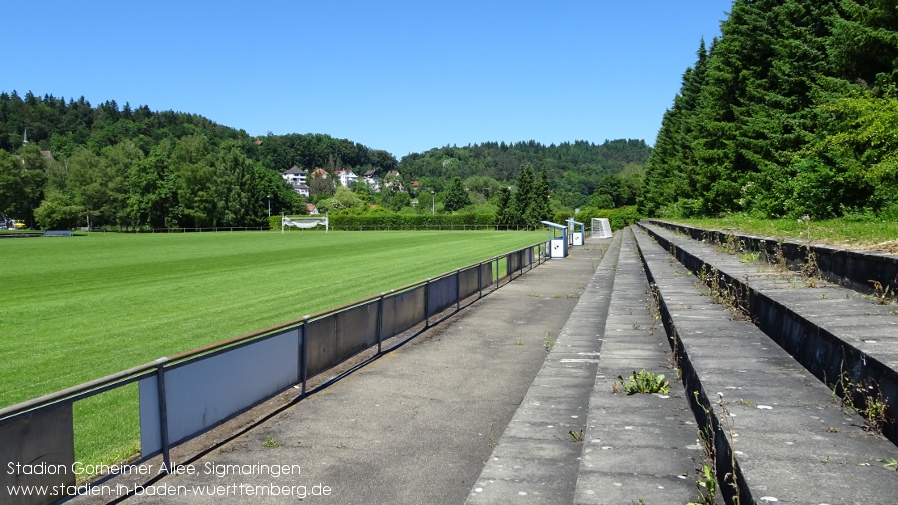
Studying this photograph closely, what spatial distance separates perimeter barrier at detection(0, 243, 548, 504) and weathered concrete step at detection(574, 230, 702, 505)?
3662mm

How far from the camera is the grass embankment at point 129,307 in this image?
9844mm

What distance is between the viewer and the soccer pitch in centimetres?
1234

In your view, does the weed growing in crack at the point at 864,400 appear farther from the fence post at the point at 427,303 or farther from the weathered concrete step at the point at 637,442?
the fence post at the point at 427,303

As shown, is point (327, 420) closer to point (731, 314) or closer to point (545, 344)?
point (731, 314)

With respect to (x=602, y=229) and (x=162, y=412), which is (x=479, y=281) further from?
(x=602, y=229)

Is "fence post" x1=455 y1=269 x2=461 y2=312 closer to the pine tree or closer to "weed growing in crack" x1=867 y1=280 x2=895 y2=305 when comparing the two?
"weed growing in crack" x1=867 y1=280 x2=895 y2=305

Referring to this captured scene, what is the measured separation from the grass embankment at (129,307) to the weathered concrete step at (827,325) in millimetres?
5966

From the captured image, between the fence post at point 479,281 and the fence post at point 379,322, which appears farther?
the fence post at point 479,281

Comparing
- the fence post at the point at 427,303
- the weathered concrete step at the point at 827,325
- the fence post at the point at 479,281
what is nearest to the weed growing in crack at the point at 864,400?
the weathered concrete step at the point at 827,325

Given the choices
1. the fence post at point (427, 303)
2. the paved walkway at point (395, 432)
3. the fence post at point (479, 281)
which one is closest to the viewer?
the paved walkway at point (395, 432)

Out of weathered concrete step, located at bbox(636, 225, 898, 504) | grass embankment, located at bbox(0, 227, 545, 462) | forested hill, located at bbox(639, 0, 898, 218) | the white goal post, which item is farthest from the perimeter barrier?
the white goal post

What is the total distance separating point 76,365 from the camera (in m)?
11.8

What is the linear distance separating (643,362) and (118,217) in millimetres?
124027

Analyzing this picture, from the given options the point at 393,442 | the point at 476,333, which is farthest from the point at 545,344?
the point at 393,442
